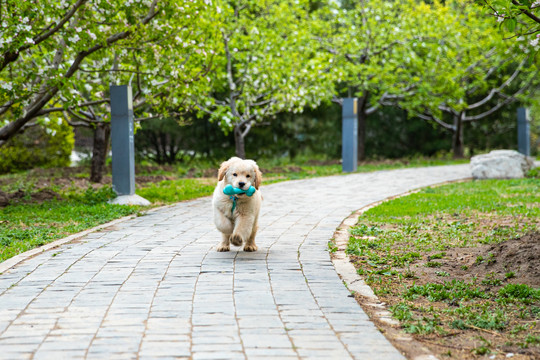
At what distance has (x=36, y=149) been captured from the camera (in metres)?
20.8

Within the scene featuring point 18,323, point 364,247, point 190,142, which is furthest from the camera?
point 190,142

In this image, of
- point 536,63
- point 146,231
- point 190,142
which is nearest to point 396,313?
point 146,231

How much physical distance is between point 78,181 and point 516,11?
12724mm

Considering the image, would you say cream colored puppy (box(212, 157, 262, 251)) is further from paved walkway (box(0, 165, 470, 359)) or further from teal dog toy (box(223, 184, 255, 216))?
paved walkway (box(0, 165, 470, 359))

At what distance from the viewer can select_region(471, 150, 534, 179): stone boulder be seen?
17844 mm

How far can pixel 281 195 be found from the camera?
14.2 metres

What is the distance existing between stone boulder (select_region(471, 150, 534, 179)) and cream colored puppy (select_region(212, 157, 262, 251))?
1219 centimetres

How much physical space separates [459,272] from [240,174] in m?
2.59

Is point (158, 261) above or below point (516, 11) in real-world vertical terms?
below

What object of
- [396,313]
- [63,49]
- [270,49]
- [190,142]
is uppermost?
[270,49]

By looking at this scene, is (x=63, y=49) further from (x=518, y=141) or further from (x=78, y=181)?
(x=518, y=141)

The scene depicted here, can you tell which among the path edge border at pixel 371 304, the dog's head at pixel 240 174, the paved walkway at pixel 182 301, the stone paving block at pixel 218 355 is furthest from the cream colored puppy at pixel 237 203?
the stone paving block at pixel 218 355

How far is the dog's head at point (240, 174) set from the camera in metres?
7.00

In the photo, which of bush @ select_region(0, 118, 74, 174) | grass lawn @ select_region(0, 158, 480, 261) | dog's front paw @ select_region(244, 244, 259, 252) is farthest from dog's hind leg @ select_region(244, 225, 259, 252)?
bush @ select_region(0, 118, 74, 174)
